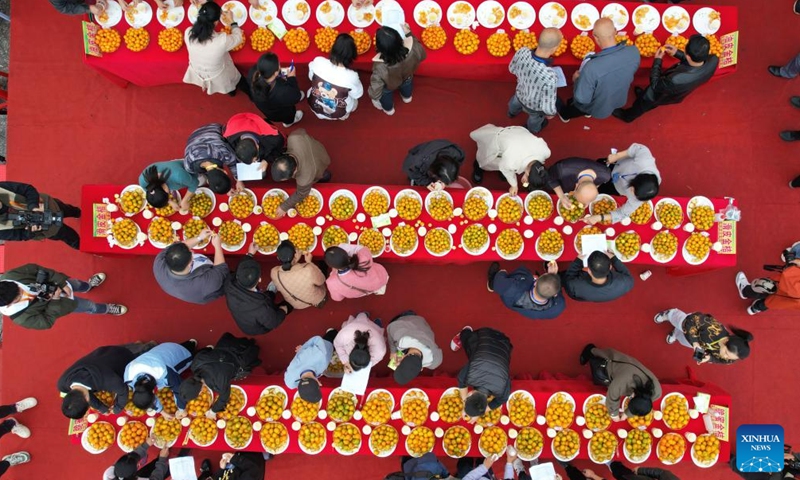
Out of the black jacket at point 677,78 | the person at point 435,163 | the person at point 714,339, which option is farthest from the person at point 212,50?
the person at point 714,339

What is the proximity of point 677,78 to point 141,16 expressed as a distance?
564 cm

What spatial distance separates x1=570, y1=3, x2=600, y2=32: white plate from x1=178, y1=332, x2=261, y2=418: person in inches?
200

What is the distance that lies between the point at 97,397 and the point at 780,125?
27.3 feet

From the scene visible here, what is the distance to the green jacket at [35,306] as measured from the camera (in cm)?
432

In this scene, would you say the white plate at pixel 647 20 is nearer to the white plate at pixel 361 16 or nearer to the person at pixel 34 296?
the white plate at pixel 361 16

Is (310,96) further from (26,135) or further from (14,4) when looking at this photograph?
(14,4)

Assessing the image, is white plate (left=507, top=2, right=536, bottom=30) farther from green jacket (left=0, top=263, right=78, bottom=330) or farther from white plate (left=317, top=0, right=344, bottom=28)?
green jacket (left=0, top=263, right=78, bottom=330)

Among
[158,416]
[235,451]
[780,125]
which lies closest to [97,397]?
[158,416]

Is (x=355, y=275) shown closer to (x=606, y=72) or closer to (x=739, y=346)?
(x=606, y=72)

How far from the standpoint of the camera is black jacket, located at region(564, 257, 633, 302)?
437cm

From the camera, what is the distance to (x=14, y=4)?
5.69 meters

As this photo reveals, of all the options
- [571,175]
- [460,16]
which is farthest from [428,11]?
[571,175]

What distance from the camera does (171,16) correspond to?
4.83 metres

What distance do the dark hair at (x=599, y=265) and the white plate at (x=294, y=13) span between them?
3866 mm
